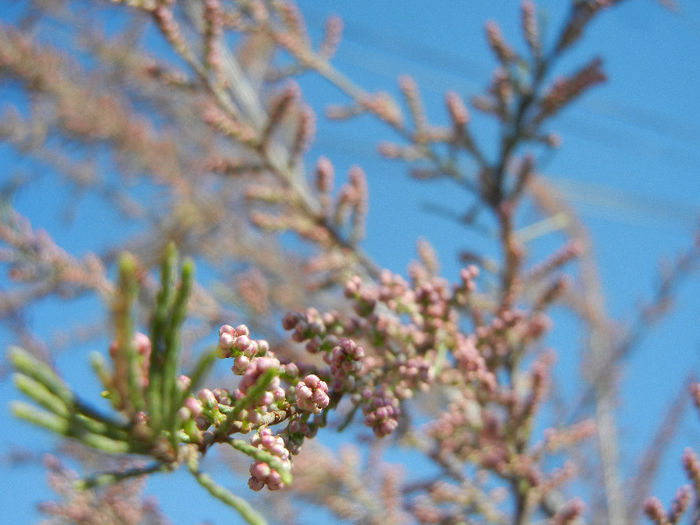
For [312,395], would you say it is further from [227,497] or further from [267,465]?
[227,497]

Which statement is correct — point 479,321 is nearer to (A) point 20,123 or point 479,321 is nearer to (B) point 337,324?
(B) point 337,324

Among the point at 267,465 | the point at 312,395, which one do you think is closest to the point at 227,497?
the point at 267,465

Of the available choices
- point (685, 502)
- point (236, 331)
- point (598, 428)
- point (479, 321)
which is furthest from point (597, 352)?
point (236, 331)

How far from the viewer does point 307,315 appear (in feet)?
3.23

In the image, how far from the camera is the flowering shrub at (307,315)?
55 centimetres

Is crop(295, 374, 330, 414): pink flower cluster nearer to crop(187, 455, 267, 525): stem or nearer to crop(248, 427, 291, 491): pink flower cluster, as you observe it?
crop(248, 427, 291, 491): pink flower cluster

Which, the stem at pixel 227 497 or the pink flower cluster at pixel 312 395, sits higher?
the pink flower cluster at pixel 312 395

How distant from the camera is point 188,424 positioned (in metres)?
0.64

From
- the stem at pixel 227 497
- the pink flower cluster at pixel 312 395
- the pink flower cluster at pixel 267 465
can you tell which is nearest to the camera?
the stem at pixel 227 497

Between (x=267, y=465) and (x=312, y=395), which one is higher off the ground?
(x=312, y=395)

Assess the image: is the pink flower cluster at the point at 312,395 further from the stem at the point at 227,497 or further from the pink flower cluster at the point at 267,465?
the stem at the point at 227,497

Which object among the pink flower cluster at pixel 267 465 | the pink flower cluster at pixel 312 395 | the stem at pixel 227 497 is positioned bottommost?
the stem at pixel 227 497

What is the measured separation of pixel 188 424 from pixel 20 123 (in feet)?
15.7

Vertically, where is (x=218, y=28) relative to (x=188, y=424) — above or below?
above
